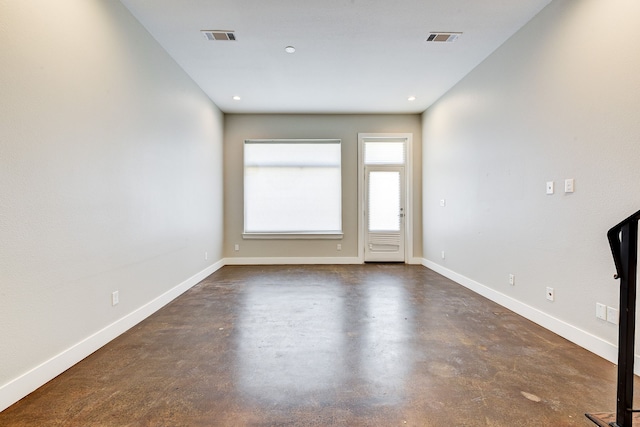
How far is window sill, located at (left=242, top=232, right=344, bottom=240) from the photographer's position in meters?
5.68

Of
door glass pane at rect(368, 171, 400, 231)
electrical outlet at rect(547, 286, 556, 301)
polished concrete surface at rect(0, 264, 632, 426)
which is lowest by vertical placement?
polished concrete surface at rect(0, 264, 632, 426)

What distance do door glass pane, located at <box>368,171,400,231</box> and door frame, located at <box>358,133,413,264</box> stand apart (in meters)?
0.17

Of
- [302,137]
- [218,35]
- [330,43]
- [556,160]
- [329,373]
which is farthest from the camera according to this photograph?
[302,137]

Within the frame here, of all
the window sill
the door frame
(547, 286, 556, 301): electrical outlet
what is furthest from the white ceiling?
(547, 286, 556, 301): electrical outlet

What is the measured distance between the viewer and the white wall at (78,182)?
169 centimetres

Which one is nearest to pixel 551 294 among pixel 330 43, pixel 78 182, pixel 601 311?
pixel 601 311

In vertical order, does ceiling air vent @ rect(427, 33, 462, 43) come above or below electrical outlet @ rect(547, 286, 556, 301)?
above

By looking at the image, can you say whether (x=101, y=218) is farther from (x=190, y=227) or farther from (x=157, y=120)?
(x=190, y=227)

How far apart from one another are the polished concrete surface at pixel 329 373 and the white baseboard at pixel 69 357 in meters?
0.05

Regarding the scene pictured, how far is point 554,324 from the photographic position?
8.51 feet

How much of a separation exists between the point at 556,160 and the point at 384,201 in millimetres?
3272

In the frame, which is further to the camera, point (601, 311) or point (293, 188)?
point (293, 188)

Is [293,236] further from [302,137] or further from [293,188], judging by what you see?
[302,137]

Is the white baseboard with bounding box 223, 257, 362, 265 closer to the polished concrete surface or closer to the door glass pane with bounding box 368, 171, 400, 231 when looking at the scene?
the door glass pane with bounding box 368, 171, 400, 231
